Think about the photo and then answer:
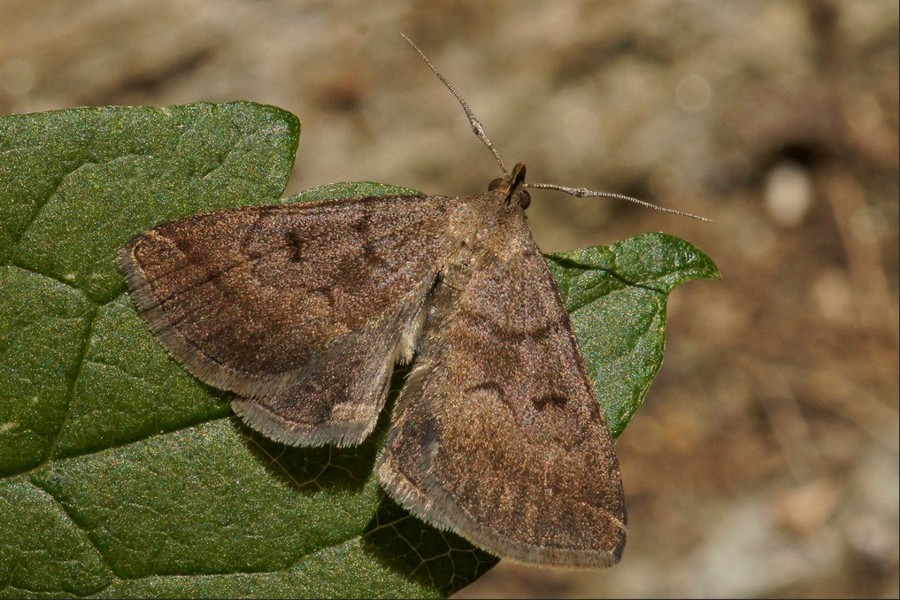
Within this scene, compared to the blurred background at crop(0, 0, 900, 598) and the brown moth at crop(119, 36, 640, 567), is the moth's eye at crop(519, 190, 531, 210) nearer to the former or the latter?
the brown moth at crop(119, 36, 640, 567)

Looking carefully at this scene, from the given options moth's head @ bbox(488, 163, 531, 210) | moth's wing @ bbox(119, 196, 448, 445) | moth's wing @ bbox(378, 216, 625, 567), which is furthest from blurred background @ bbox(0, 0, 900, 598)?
moth's wing @ bbox(378, 216, 625, 567)

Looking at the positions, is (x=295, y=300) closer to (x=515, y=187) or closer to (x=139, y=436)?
(x=139, y=436)

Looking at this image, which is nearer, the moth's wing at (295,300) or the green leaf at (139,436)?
the green leaf at (139,436)

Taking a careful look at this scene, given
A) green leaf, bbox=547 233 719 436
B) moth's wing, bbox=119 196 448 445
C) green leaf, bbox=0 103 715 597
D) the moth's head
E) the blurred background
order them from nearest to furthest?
1. green leaf, bbox=0 103 715 597
2. moth's wing, bbox=119 196 448 445
3. green leaf, bbox=547 233 719 436
4. the moth's head
5. the blurred background

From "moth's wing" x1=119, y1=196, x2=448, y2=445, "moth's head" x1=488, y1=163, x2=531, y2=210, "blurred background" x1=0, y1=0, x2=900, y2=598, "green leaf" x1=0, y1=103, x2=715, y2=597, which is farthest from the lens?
"blurred background" x1=0, y1=0, x2=900, y2=598

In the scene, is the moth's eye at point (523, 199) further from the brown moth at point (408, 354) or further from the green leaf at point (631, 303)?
the green leaf at point (631, 303)

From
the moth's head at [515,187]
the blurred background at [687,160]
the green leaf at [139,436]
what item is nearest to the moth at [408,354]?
the green leaf at [139,436]
